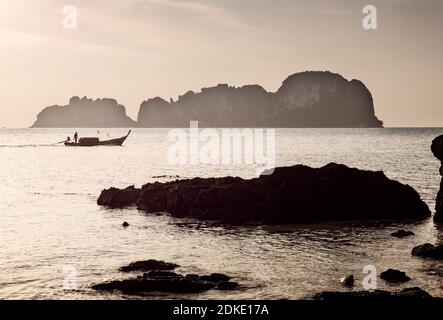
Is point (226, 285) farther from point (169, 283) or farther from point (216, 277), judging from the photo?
point (169, 283)

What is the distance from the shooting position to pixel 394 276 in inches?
767

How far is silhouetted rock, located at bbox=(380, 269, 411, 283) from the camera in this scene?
19.4 meters

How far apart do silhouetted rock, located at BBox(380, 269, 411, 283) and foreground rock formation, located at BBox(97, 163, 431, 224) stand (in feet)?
45.4

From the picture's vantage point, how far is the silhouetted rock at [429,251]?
23047 millimetres

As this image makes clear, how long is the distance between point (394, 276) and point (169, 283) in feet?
28.6

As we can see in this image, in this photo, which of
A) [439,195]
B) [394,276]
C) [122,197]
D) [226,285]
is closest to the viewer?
[226,285]

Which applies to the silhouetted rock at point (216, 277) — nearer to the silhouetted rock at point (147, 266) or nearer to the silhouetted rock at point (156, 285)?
the silhouetted rock at point (156, 285)

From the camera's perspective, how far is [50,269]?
21625 mm

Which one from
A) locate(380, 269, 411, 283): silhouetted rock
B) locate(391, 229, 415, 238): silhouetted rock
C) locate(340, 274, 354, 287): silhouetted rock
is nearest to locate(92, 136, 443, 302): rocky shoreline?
locate(391, 229, 415, 238): silhouetted rock

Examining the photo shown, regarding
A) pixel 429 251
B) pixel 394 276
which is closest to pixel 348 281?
pixel 394 276

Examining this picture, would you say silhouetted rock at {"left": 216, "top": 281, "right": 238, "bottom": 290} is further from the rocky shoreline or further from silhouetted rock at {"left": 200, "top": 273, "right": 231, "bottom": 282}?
the rocky shoreline

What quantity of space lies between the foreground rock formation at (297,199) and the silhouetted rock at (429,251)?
34.9ft
